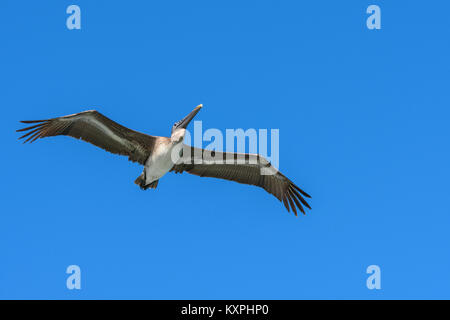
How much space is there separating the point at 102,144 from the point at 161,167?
190 cm

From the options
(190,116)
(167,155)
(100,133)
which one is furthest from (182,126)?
(100,133)

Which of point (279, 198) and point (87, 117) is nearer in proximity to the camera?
point (87, 117)

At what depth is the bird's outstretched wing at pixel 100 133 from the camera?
49.6ft

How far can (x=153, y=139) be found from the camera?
15805 millimetres

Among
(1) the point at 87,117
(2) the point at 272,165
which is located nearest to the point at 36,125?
(1) the point at 87,117

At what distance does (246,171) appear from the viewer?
696 inches

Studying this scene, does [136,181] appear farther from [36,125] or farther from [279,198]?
[279,198]

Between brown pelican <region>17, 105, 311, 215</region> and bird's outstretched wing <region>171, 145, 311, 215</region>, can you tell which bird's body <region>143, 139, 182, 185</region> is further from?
bird's outstretched wing <region>171, 145, 311, 215</region>

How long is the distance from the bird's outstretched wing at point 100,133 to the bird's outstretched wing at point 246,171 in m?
1.41

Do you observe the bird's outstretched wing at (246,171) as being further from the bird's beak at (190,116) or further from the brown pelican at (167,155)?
the bird's beak at (190,116)

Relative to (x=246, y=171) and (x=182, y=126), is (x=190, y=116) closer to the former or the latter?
(x=182, y=126)

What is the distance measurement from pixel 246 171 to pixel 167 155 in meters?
3.22

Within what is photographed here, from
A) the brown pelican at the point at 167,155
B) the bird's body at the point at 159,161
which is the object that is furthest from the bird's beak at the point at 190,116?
the bird's body at the point at 159,161
